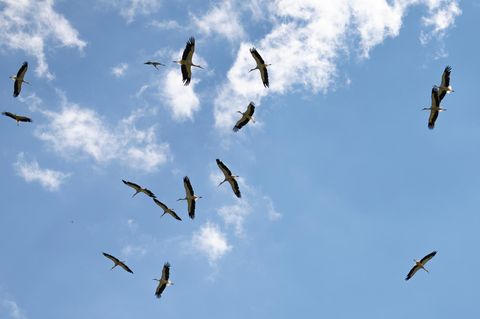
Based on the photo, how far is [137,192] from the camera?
6166cm

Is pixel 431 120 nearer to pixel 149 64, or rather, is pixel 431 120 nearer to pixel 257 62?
pixel 257 62

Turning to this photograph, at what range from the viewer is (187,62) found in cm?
5553

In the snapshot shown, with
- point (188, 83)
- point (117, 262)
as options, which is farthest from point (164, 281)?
point (188, 83)

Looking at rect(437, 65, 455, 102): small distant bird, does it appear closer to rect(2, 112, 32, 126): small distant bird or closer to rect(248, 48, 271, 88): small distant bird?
rect(248, 48, 271, 88): small distant bird

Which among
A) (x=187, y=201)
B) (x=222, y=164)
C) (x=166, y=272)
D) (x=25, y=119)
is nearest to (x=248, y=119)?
(x=222, y=164)

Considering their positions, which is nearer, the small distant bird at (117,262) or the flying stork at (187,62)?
the flying stork at (187,62)

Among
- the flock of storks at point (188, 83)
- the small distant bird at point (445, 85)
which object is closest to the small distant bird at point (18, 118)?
the flock of storks at point (188, 83)

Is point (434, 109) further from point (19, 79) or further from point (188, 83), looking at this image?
point (19, 79)

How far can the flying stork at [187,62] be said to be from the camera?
5438 centimetres

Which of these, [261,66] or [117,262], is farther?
[117,262]

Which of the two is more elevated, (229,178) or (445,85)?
(445,85)

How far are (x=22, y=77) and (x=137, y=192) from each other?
1282 cm

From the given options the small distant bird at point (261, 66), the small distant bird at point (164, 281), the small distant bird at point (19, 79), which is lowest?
the small distant bird at point (164, 281)

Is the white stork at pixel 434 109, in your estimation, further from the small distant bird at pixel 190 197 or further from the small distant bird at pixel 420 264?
the small distant bird at pixel 190 197
